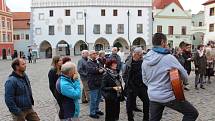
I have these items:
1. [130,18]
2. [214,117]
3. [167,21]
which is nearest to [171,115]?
[214,117]

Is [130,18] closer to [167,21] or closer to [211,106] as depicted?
[167,21]

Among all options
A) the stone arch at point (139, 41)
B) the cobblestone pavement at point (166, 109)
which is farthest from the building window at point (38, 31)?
the cobblestone pavement at point (166, 109)

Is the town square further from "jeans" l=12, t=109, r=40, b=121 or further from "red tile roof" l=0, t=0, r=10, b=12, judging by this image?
"red tile roof" l=0, t=0, r=10, b=12

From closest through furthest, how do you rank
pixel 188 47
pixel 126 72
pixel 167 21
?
pixel 126 72 < pixel 188 47 < pixel 167 21

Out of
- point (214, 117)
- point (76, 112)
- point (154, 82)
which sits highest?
point (154, 82)

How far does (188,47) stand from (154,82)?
30.5 feet

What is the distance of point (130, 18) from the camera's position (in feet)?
218

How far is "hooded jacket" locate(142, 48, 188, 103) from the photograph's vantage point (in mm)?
5223

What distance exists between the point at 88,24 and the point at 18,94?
60.0 meters

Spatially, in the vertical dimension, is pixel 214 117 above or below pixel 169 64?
below

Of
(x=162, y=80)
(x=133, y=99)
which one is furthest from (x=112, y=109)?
(x=162, y=80)

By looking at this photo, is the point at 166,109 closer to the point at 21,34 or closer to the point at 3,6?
the point at 3,6

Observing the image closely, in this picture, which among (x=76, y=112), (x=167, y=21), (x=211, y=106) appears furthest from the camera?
(x=167, y=21)

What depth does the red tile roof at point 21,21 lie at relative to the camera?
76688 millimetres
